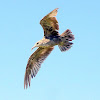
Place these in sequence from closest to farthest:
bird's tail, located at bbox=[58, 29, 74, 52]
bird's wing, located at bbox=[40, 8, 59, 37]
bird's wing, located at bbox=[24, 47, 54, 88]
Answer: bird's wing, located at bbox=[40, 8, 59, 37], bird's tail, located at bbox=[58, 29, 74, 52], bird's wing, located at bbox=[24, 47, 54, 88]

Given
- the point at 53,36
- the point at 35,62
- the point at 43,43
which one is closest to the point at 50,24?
the point at 53,36

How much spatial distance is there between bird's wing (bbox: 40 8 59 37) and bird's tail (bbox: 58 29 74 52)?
18.7 inches

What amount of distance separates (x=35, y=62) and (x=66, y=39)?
2.81 metres

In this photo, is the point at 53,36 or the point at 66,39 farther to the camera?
the point at 53,36

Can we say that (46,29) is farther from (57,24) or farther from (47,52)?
(47,52)

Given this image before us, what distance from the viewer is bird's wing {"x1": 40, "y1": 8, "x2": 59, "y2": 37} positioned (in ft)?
50.3

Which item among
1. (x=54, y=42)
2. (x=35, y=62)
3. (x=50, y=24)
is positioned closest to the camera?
(x=50, y=24)

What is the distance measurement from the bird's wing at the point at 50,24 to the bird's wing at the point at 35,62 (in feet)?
5.00

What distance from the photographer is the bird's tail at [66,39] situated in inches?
627

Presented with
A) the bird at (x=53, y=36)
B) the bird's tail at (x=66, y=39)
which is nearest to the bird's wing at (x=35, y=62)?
the bird at (x=53, y=36)

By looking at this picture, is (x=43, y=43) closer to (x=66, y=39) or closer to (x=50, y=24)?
(x=50, y=24)

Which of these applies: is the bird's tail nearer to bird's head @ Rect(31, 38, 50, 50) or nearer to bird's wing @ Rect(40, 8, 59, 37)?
bird's wing @ Rect(40, 8, 59, 37)

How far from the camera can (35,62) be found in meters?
18.0

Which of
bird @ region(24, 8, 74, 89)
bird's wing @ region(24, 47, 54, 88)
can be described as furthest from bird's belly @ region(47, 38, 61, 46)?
bird's wing @ region(24, 47, 54, 88)
